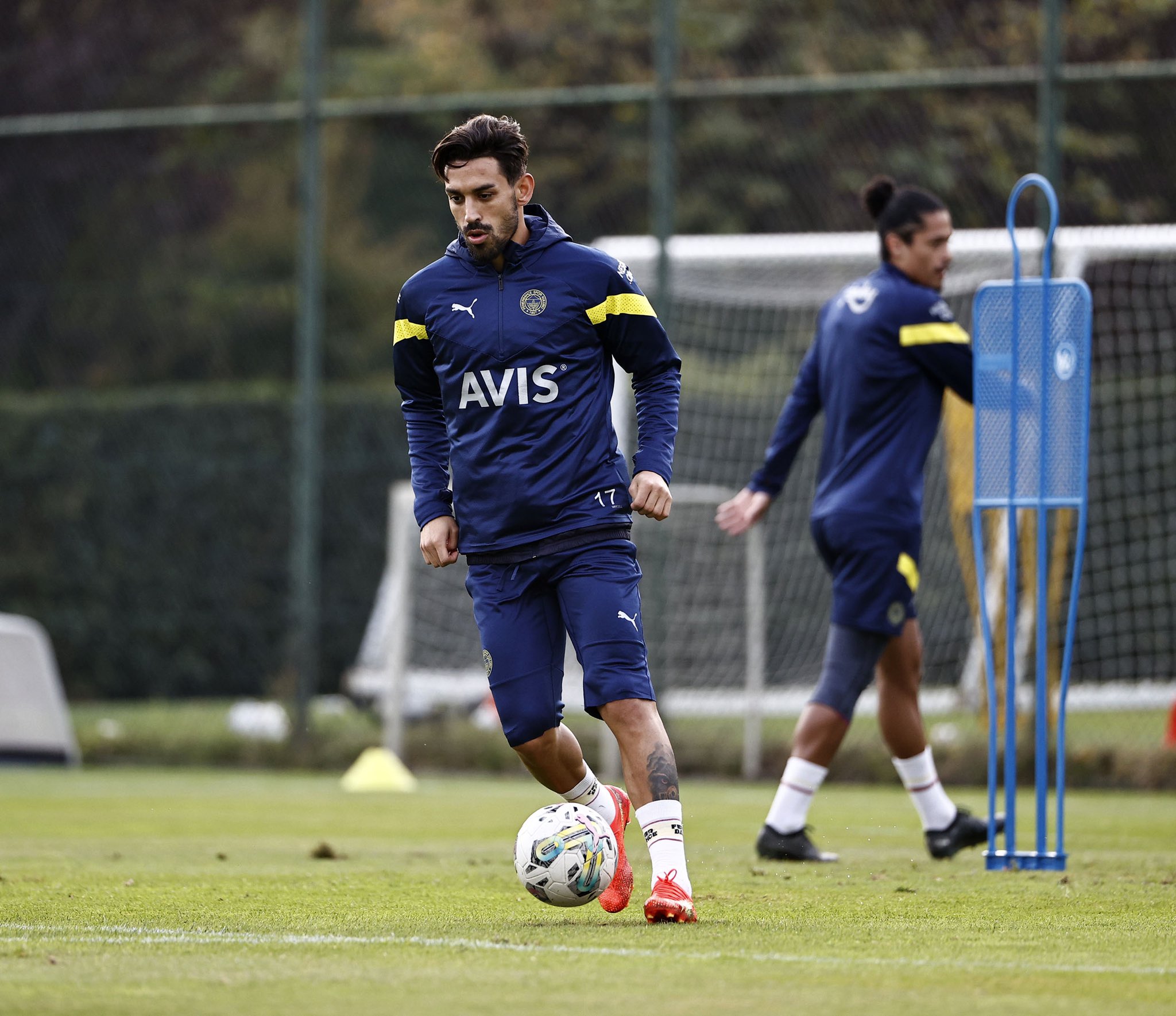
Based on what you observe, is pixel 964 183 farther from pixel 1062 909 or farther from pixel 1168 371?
pixel 1062 909

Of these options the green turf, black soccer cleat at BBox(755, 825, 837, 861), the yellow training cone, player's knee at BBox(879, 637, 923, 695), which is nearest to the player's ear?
the green turf

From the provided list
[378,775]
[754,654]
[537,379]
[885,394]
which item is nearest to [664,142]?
[754,654]

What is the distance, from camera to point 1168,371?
39.6 ft

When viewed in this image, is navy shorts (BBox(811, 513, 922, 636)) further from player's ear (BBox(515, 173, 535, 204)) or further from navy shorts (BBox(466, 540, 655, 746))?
player's ear (BBox(515, 173, 535, 204))

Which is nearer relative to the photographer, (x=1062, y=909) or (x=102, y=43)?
(x=1062, y=909)

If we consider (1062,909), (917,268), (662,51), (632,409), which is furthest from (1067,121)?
(1062,909)

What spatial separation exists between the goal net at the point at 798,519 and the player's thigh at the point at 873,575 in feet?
15.1

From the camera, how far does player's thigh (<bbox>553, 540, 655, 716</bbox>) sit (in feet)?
17.4

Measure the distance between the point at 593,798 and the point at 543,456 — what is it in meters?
0.98

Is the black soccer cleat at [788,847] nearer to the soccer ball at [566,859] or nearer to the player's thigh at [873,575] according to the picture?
the player's thigh at [873,575]

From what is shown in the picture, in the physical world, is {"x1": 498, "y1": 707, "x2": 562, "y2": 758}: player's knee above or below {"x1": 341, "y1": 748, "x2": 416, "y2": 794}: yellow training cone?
above

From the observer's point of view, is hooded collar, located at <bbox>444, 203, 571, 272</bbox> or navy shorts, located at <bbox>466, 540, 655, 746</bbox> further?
hooded collar, located at <bbox>444, 203, 571, 272</bbox>

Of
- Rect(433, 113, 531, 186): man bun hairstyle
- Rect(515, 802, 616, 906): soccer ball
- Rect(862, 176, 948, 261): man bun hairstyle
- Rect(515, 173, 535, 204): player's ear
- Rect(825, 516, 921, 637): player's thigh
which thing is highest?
Rect(862, 176, 948, 261): man bun hairstyle

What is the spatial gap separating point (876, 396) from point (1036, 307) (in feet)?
2.40
